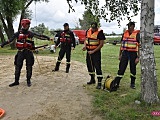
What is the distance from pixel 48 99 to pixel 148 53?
2.61 meters

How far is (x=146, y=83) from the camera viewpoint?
19.8ft

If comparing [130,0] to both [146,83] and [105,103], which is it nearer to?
[146,83]

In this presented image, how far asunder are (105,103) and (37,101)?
1.59 m

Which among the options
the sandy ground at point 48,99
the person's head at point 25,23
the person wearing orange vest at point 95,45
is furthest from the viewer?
the person's head at point 25,23

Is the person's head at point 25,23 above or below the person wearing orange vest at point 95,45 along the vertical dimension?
above

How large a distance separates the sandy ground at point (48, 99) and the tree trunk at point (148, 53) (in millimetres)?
1255

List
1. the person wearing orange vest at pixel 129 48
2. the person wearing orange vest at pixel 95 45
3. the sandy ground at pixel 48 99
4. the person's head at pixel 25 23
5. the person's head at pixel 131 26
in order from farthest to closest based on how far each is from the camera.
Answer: the person's head at pixel 25 23, the person wearing orange vest at pixel 95 45, the person wearing orange vest at pixel 129 48, the person's head at pixel 131 26, the sandy ground at pixel 48 99

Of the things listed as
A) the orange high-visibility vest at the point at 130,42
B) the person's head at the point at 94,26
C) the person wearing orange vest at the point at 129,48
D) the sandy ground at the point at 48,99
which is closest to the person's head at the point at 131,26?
the person wearing orange vest at the point at 129,48

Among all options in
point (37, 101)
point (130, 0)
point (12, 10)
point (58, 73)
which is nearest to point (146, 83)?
point (130, 0)

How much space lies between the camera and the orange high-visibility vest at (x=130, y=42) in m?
7.46

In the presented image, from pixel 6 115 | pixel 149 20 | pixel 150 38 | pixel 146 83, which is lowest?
pixel 6 115

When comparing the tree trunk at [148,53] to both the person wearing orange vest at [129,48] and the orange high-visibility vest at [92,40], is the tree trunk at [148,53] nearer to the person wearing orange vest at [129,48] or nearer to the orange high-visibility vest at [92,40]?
the person wearing orange vest at [129,48]

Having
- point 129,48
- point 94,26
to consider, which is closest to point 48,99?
point 94,26

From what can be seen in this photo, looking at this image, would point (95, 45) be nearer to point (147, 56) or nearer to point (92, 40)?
point (92, 40)
